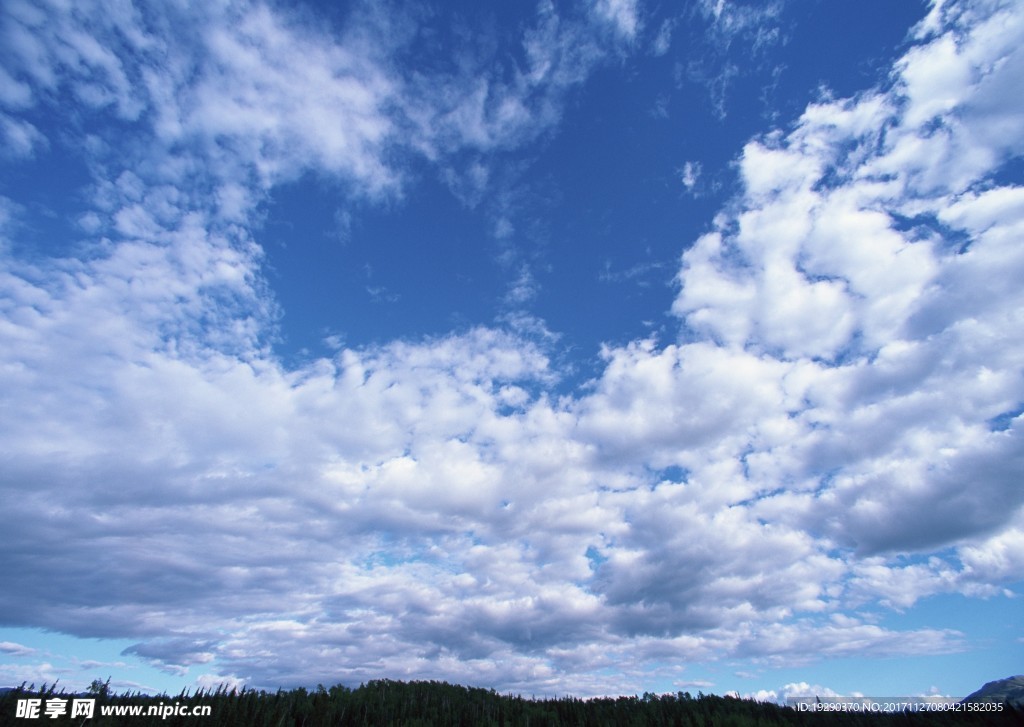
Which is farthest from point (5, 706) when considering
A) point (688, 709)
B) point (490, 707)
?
point (688, 709)

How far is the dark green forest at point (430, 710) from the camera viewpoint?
35156 millimetres

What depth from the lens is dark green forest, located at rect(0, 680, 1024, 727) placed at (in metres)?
35.2

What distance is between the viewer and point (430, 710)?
51.2m

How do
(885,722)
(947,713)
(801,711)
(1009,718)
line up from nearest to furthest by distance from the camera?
(1009,718), (947,713), (885,722), (801,711)

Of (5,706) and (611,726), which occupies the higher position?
(5,706)

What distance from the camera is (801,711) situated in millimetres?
53406

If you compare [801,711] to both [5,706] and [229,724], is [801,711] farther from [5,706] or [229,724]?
[5,706]

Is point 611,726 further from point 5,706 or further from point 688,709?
point 5,706

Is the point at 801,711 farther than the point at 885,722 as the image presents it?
Yes

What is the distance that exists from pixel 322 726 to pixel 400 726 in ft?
20.0

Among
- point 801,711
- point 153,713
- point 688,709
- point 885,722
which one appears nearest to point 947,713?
→ point 885,722

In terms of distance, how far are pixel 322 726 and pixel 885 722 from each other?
4786cm

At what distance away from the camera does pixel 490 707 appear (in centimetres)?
5653

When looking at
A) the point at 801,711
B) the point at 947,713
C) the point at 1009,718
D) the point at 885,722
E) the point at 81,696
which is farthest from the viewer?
the point at 801,711
